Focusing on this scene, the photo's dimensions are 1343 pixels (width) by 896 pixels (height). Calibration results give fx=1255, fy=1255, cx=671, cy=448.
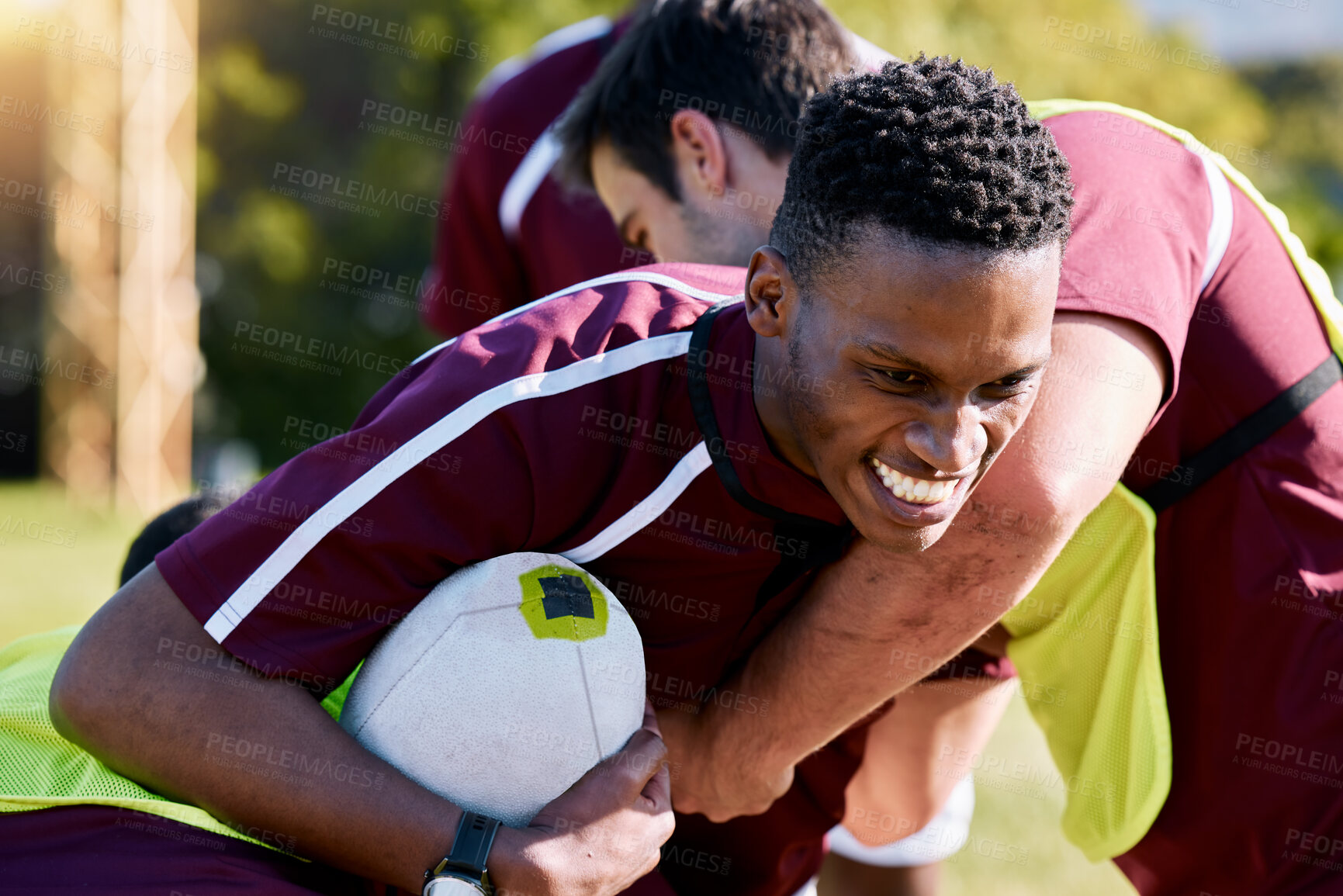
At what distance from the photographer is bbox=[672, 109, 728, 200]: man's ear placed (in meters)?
2.85

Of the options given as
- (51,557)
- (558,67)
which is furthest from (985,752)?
(51,557)

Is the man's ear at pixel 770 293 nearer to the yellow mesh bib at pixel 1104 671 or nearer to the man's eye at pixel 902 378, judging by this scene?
the man's eye at pixel 902 378

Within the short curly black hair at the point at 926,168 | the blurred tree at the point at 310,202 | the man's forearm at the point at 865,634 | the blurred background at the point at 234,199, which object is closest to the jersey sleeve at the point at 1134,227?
the short curly black hair at the point at 926,168

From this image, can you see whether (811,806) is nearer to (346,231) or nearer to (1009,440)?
(1009,440)

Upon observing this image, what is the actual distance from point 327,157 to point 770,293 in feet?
58.3

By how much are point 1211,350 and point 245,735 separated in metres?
1.73

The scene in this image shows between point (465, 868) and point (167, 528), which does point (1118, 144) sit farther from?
point (167, 528)

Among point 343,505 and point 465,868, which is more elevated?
point 343,505

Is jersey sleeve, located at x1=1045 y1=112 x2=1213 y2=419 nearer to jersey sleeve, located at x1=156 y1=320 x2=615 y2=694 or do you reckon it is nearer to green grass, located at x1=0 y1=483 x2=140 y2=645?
jersey sleeve, located at x1=156 y1=320 x2=615 y2=694

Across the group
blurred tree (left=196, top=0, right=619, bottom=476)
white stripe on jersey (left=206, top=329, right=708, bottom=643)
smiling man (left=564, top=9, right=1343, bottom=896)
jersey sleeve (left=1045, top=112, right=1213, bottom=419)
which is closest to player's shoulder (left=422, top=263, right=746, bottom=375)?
white stripe on jersey (left=206, top=329, right=708, bottom=643)

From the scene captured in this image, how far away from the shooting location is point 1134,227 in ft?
6.75

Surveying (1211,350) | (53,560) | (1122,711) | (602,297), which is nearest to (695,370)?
(602,297)

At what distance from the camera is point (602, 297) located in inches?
86.4

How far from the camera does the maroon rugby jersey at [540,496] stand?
1.93m
